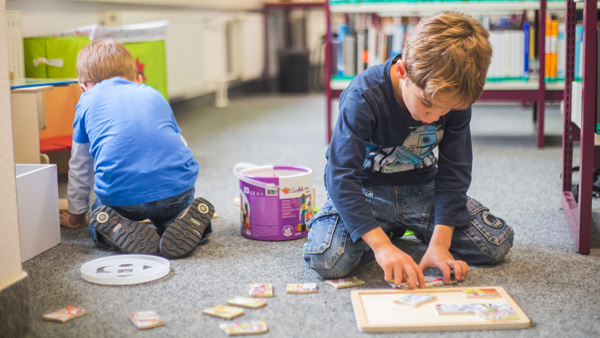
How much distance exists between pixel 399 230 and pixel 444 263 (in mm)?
288

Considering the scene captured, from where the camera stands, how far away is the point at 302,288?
1.32 meters

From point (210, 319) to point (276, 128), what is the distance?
2577 mm

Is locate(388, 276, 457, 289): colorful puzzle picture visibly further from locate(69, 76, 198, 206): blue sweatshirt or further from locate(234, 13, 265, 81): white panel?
locate(234, 13, 265, 81): white panel

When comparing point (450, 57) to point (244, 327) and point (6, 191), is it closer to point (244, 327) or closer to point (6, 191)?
point (244, 327)

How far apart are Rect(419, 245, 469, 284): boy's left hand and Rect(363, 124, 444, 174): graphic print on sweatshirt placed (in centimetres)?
22

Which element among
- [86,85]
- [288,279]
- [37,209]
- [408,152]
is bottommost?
[288,279]

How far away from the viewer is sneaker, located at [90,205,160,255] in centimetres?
154

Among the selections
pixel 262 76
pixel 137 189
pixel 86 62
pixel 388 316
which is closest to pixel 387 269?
pixel 388 316

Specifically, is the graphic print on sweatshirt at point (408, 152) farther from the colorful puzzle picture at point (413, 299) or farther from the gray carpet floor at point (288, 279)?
the colorful puzzle picture at point (413, 299)

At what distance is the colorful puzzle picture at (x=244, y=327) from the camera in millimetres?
1112

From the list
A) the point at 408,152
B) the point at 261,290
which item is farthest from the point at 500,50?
the point at 261,290

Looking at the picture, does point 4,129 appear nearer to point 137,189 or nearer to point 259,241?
point 137,189

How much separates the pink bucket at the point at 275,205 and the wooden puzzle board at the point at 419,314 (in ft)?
1.47

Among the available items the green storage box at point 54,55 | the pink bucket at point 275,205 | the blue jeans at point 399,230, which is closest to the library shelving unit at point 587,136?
the blue jeans at point 399,230
